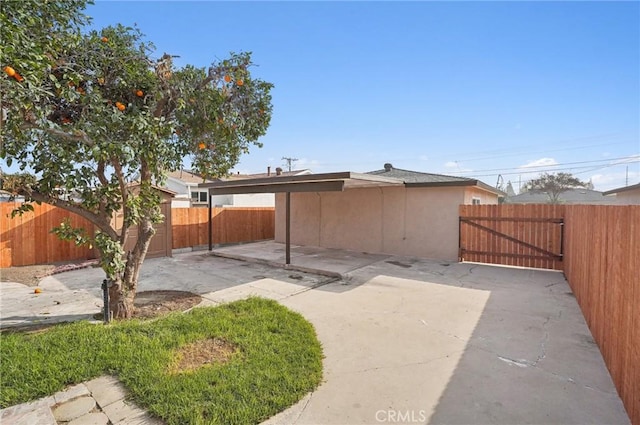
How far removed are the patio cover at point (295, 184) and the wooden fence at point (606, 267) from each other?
4.06m

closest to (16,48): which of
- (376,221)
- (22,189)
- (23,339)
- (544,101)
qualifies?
(22,189)

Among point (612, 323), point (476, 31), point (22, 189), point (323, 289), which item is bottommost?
point (323, 289)

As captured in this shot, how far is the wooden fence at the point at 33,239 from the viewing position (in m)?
8.12

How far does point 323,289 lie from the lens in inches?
253

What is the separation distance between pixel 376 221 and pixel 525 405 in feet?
27.3

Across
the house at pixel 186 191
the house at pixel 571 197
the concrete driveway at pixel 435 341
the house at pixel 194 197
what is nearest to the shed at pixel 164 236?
the concrete driveway at pixel 435 341

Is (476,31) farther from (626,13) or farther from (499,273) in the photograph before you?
(499,273)

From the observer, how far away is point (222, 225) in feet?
43.8

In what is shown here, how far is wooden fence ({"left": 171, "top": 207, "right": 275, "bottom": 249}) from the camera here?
38.9 feet

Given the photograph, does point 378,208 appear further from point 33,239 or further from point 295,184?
point 33,239

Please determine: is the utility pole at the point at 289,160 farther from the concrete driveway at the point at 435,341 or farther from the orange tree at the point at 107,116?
the orange tree at the point at 107,116

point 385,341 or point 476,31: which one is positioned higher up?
point 476,31

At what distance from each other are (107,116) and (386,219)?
8655 mm

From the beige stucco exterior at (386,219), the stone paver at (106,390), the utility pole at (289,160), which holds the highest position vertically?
the utility pole at (289,160)
